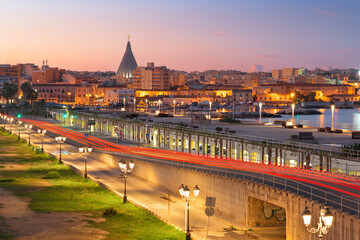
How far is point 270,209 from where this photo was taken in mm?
30281

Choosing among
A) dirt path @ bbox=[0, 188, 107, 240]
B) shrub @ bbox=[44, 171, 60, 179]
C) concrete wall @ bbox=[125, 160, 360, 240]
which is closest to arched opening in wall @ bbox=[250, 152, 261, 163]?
concrete wall @ bbox=[125, 160, 360, 240]

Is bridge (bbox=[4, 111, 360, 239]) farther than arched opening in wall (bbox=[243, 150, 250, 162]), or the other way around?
arched opening in wall (bbox=[243, 150, 250, 162])

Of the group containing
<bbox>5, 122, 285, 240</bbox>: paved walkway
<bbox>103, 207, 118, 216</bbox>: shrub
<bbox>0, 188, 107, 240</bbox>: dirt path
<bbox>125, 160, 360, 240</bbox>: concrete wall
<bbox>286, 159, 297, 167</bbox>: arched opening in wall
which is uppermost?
<bbox>286, 159, 297, 167</bbox>: arched opening in wall

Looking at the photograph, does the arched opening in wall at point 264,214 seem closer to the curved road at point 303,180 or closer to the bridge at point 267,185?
the bridge at point 267,185

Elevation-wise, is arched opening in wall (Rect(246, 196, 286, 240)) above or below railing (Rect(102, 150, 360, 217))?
below

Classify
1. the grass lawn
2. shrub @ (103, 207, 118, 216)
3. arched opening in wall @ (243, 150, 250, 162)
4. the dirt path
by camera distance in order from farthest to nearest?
arched opening in wall @ (243, 150, 250, 162) → shrub @ (103, 207, 118, 216) → the grass lawn → the dirt path

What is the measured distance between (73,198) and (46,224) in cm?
749

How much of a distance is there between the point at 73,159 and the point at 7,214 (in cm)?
2962

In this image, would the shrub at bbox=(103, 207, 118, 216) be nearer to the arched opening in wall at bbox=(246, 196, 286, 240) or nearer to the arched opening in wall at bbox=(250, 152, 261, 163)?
the arched opening in wall at bbox=(246, 196, 286, 240)

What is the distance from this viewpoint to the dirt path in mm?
27172

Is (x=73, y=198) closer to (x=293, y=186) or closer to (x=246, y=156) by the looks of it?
(x=246, y=156)

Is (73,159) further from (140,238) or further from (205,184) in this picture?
(140,238)

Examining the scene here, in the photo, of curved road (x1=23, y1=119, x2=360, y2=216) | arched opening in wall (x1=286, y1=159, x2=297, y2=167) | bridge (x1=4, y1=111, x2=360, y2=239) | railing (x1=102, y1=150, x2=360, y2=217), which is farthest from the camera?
arched opening in wall (x1=286, y1=159, x2=297, y2=167)

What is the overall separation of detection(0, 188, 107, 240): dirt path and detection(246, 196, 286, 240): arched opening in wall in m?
8.40
